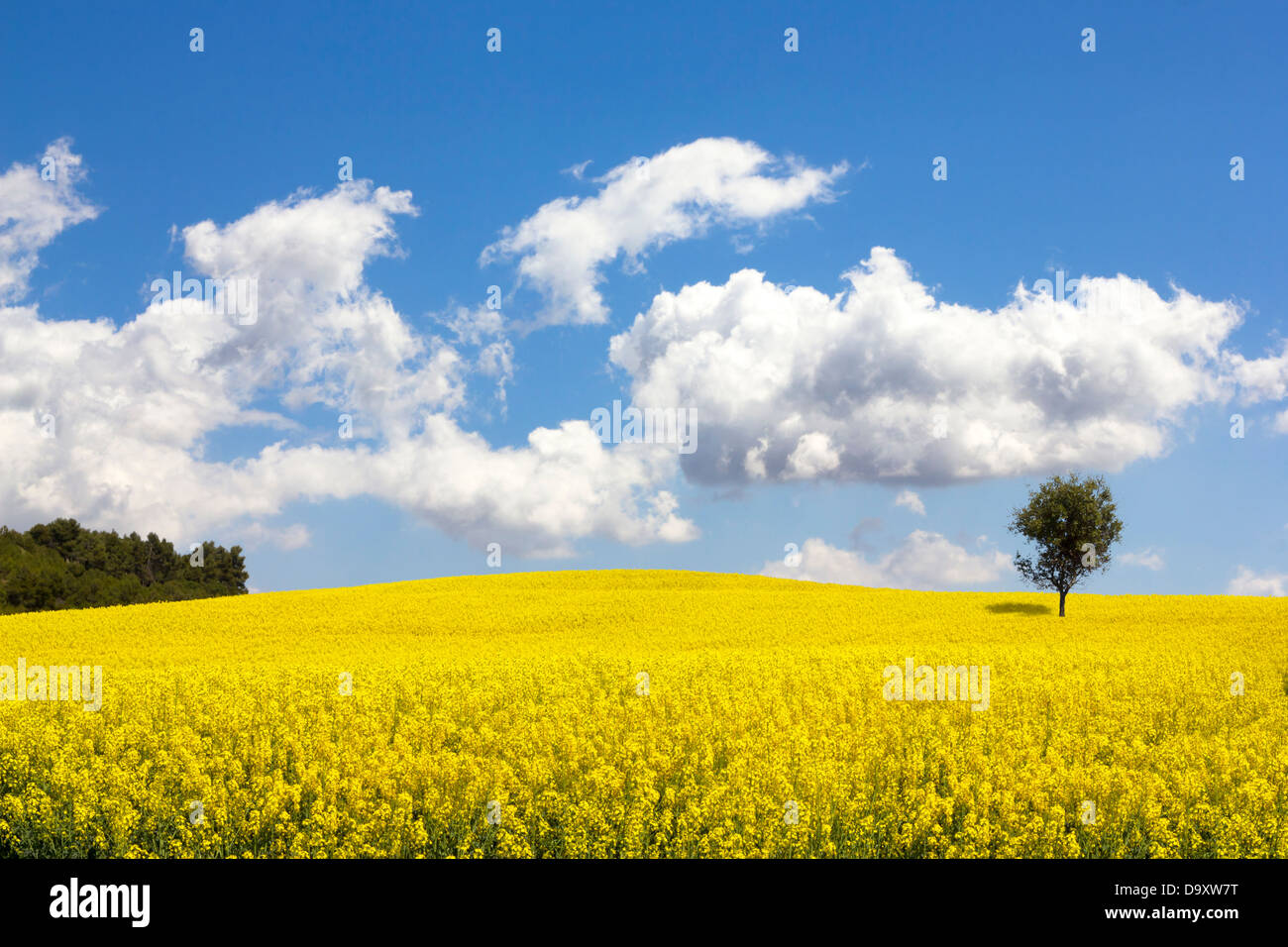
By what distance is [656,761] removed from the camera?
37.4 feet

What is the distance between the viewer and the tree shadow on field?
48219 mm

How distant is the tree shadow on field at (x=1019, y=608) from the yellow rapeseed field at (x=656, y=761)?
25.4 meters

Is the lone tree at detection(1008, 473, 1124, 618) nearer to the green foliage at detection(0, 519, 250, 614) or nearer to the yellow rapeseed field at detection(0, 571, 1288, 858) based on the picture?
the yellow rapeseed field at detection(0, 571, 1288, 858)

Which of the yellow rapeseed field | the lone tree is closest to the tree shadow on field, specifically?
the lone tree

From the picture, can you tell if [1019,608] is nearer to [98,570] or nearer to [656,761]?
[656,761]

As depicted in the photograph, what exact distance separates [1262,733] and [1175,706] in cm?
325

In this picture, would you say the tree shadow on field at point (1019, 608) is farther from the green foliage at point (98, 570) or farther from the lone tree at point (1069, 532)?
the green foliage at point (98, 570)

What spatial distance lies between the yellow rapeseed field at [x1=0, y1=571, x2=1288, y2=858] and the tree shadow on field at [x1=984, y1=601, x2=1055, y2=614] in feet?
83.2

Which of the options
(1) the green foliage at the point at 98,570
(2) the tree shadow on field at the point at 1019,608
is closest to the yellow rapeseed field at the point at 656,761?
(2) the tree shadow on field at the point at 1019,608

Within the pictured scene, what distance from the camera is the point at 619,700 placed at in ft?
51.7

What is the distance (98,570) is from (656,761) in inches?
3690
